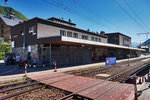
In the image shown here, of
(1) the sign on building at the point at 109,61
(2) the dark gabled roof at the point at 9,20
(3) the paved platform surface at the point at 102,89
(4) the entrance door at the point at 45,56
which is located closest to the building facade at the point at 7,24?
(2) the dark gabled roof at the point at 9,20

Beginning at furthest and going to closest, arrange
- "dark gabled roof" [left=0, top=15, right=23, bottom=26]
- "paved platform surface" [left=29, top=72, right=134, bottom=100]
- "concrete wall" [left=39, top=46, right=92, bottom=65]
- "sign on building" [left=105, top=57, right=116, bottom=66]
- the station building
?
"dark gabled roof" [left=0, top=15, right=23, bottom=26], "sign on building" [left=105, top=57, right=116, bottom=66], "concrete wall" [left=39, top=46, right=92, bottom=65], the station building, "paved platform surface" [left=29, top=72, right=134, bottom=100]

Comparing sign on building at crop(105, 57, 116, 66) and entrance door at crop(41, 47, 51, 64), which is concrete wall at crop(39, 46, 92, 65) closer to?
entrance door at crop(41, 47, 51, 64)

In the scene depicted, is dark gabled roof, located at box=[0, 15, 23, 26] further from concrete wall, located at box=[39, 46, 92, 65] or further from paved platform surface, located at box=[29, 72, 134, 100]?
paved platform surface, located at box=[29, 72, 134, 100]

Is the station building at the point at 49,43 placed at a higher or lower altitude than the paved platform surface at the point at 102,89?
higher

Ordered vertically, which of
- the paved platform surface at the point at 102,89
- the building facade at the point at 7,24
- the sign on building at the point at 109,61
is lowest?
the paved platform surface at the point at 102,89

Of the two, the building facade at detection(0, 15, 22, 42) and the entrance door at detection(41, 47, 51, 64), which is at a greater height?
the building facade at detection(0, 15, 22, 42)

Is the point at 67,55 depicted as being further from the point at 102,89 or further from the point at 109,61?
the point at 102,89

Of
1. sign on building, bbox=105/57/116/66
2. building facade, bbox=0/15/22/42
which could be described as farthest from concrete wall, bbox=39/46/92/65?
building facade, bbox=0/15/22/42

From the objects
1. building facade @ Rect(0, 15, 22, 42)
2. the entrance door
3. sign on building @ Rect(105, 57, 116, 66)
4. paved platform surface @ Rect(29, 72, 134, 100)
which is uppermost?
building facade @ Rect(0, 15, 22, 42)

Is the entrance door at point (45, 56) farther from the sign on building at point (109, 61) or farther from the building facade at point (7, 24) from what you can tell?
the building facade at point (7, 24)

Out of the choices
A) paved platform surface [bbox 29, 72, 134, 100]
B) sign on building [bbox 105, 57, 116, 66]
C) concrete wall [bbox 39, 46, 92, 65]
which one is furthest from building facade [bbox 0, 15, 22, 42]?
paved platform surface [bbox 29, 72, 134, 100]

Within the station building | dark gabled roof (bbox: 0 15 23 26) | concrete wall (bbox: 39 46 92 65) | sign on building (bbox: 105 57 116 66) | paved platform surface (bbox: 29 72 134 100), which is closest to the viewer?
paved platform surface (bbox: 29 72 134 100)

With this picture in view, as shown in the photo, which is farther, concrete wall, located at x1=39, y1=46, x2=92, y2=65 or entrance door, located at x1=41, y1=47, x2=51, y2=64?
concrete wall, located at x1=39, y1=46, x2=92, y2=65

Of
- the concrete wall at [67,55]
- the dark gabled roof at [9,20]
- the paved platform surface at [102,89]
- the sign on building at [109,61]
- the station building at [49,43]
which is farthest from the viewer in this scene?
the dark gabled roof at [9,20]
